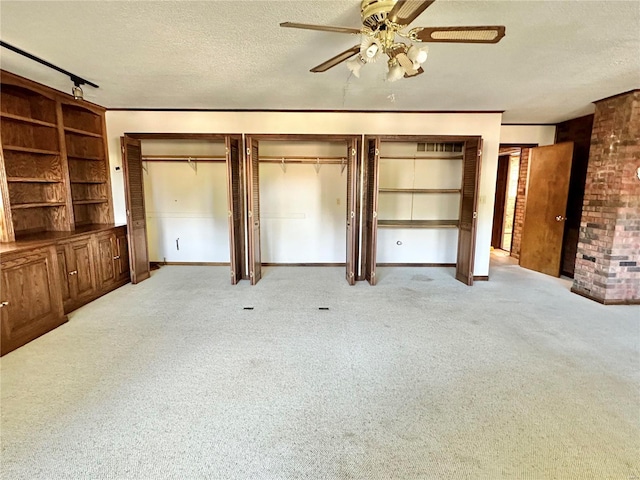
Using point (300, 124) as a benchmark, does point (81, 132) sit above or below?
below

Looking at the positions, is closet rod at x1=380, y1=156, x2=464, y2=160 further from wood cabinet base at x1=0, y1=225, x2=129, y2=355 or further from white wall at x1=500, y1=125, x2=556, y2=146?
wood cabinet base at x1=0, y1=225, x2=129, y2=355

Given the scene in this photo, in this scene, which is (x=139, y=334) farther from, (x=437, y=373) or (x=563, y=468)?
(x=563, y=468)

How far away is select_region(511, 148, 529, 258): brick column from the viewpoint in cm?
647

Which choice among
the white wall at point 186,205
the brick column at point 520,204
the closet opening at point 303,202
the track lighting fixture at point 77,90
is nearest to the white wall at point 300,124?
the closet opening at point 303,202

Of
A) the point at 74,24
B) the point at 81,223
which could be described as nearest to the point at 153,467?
the point at 74,24

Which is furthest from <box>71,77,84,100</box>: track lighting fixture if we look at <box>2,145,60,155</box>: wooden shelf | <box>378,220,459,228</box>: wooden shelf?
<box>378,220,459,228</box>: wooden shelf

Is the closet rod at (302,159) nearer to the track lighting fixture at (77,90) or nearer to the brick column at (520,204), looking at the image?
the track lighting fixture at (77,90)

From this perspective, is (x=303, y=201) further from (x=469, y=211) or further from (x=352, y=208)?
(x=469, y=211)

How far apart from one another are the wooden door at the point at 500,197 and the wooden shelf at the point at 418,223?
2.43 m

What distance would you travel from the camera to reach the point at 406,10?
1.63 m

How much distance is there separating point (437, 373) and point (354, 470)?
110cm

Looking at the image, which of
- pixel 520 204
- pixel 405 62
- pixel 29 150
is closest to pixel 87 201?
pixel 29 150

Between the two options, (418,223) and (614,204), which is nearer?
(614,204)

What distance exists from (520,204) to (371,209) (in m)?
4.12
